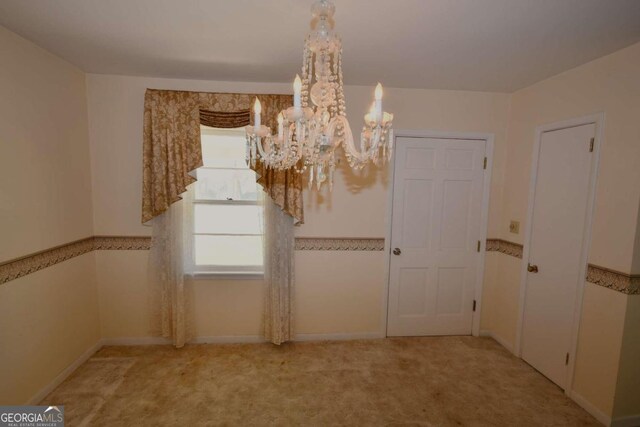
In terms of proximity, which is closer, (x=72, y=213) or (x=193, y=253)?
(x=72, y=213)

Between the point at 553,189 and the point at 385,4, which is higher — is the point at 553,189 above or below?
below

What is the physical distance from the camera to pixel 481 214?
312cm

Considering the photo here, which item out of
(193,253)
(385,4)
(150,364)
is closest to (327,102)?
(385,4)

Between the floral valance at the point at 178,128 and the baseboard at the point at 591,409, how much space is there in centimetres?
303

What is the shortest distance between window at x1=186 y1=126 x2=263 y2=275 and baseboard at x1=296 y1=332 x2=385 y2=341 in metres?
0.85

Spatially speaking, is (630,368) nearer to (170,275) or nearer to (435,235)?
(435,235)

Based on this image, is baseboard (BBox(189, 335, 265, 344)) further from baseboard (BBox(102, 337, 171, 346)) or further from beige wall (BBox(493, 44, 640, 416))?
beige wall (BBox(493, 44, 640, 416))

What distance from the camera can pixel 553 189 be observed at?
8.27 feet

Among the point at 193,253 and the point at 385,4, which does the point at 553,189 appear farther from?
the point at 193,253

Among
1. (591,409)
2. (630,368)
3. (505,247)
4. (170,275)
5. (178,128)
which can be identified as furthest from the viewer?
(505,247)

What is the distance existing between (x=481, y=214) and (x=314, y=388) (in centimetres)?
238

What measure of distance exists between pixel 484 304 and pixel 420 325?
754 mm

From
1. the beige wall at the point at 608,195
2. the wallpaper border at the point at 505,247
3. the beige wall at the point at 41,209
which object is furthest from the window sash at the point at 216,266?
the beige wall at the point at 608,195

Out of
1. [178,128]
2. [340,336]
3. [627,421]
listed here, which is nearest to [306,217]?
[340,336]
